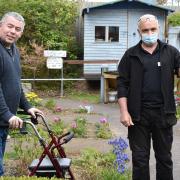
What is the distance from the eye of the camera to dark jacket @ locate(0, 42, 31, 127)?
4387mm

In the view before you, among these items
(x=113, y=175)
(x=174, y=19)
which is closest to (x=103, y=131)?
(x=113, y=175)

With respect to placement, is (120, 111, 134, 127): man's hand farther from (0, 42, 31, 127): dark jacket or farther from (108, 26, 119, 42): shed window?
(108, 26, 119, 42): shed window

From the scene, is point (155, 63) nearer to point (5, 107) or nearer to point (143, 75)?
point (143, 75)

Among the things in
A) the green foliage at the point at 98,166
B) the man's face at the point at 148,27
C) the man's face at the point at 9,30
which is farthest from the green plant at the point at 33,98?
the man's face at the point at 9,30

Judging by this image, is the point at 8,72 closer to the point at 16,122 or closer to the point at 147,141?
the point at 16,122

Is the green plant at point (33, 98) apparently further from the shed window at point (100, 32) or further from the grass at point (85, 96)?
the shed window at point (100, 32)

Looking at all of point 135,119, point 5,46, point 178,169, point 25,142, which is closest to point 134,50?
point 135,119

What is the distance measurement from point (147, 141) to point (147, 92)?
0.51 m

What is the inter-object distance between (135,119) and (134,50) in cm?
68

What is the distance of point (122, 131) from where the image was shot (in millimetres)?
10109

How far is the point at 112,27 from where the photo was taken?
19938 mm

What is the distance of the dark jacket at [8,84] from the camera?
439 centimetres

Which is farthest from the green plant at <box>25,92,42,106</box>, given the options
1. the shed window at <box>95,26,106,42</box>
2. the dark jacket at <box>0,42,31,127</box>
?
the shed window at <box>95,26,106,42</box>

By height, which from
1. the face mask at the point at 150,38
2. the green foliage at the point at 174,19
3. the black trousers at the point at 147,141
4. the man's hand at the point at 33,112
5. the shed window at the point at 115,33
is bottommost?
the black trousers at the point at 147,141
